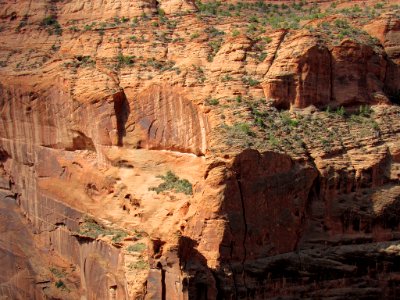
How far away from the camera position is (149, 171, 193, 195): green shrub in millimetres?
32688

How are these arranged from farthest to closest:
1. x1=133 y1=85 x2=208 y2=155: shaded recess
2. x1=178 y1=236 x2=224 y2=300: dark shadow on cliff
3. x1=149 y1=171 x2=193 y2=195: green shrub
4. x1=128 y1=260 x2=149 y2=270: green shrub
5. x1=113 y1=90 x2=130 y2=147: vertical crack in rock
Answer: x1=113 y1=90 x2=130 y2=147: vertical crack in rock
x1=133 y1=85 x2=208 y2=155: shaded recess
x1=149 y1=171 x2=193 y2=195: green shrub
x1=128 y1=260 x2=149 y2=270: green shrub
x1=178 y1=236 x2=224 y2=300: dark shadow on cliff

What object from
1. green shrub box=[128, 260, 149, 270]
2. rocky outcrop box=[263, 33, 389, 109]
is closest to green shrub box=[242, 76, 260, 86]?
rocky outcrop box=[263, 33, 389, 109]

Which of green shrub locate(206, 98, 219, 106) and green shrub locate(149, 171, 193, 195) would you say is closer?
green shrub locate(149, 171, 193, 195)

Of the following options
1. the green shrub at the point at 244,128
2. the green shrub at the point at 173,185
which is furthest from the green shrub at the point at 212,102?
the green shrub at the point at 173,185

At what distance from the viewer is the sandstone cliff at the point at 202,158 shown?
3119cm

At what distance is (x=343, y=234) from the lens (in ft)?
109

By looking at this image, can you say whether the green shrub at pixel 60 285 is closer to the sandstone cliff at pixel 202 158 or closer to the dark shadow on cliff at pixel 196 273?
the sandstone cliff at pixel 202 158

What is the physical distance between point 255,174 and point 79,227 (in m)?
8.08

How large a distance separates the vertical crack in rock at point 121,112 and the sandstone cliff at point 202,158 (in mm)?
60

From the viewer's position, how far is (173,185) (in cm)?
3300

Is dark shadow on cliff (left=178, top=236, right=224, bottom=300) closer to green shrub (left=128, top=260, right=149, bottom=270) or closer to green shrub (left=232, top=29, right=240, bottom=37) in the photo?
green shrub (left=128, top=260, right=149, bottom=270)

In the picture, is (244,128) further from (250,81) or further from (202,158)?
(250,81)

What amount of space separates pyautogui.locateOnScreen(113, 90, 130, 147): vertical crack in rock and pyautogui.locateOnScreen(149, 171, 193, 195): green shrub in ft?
8.71

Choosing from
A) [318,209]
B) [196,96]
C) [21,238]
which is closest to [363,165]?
[318,209]
